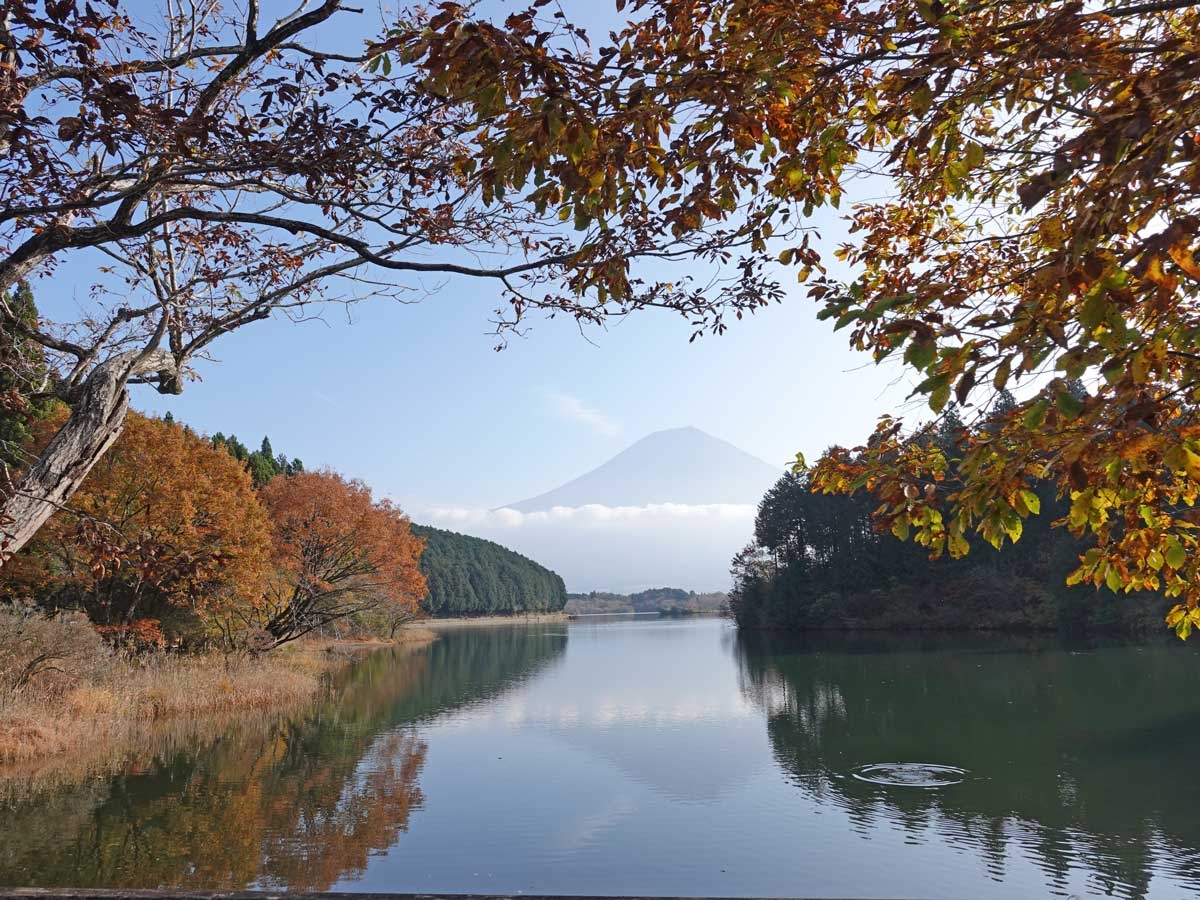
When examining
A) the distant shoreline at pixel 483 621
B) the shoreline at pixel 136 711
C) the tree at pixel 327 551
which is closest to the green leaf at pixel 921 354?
the shoreline at pixel 136 711

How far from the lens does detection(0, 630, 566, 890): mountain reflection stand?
10.3m

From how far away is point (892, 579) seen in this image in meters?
60.7

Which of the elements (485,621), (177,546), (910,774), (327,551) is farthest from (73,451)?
(485,621)

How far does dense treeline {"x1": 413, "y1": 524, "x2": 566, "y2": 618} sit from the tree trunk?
88475mm

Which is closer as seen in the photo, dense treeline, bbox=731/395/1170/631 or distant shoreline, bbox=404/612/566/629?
dense treeline, bbox=731/395/1170/631

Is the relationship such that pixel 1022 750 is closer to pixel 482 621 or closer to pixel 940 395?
pixel 940 395

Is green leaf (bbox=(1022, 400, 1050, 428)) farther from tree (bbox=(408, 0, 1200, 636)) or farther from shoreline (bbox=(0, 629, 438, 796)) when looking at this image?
shoreline (bbox=(0, 629, 438, 796))

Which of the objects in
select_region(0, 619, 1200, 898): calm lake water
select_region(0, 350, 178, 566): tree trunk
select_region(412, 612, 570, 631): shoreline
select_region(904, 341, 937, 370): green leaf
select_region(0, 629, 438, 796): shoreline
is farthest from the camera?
select_region(412, 612, 570, 631): shoreline

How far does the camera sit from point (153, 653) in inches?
966

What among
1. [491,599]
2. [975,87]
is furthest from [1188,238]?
[491,599]

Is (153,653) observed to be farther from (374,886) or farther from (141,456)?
(374,886)

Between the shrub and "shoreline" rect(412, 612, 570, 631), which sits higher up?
the shrub

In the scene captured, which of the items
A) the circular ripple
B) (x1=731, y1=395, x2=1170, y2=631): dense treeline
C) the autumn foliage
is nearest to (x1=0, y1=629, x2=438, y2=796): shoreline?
the autumn foliage

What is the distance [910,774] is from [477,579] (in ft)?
345
